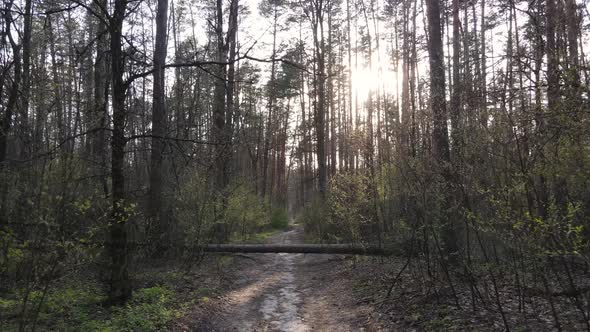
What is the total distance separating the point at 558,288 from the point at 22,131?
8350 mm

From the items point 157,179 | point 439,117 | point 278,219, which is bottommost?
point 278,219

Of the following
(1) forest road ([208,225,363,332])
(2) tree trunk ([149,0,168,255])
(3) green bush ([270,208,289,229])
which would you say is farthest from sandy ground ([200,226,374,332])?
(3) green bush ([270,208,289,229])

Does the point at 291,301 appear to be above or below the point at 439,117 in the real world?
below

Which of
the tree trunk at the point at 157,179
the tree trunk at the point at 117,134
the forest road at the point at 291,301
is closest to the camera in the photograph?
the tree trunk at the point at 117,134

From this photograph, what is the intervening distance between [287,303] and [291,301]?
0.18 metres

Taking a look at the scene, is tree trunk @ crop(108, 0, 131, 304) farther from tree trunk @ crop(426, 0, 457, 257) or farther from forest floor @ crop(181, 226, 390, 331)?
tree trunk @ crop(426, 0, 457, 257)

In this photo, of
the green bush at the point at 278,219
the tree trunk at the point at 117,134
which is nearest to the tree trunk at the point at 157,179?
the tree trunk at the point at 117,134

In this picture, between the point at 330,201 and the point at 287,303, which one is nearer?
the point at 287,303

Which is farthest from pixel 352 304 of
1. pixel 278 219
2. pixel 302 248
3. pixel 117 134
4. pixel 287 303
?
pixel 278 219

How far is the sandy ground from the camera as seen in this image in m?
6.22

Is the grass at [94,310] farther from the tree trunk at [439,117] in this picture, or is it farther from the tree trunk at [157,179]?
the tree trunk at [439,117]

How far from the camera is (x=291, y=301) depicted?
25.7 ft

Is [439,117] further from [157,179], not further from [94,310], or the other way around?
[157,179]

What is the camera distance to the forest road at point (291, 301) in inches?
246
